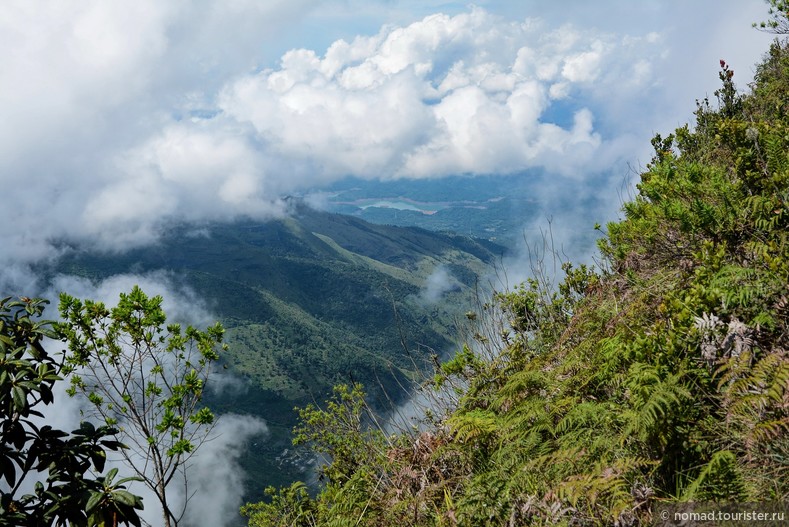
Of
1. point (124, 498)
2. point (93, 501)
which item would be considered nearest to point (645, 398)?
point (124, 498)

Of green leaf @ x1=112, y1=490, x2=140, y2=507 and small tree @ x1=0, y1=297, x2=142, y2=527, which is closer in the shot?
small tree @ x1=0, y1=297, x2=142, y2=527

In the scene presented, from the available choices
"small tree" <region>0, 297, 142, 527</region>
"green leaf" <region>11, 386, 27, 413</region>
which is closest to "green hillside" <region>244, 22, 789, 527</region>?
"small tree" <region>0, 297, 142, 527</region>

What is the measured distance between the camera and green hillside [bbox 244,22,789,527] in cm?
345

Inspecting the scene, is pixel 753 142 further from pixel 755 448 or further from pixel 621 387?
pixel 755 448

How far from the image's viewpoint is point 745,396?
11.6 feet

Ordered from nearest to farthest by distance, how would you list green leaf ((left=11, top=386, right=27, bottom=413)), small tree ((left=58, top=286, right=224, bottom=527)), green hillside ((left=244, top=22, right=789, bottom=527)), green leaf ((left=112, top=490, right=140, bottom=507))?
green hillside ((left=244, top=22, right=789, bottom=527))
green leaf ((left=11, top=386, right=27, bottom=413))
green leaf ((left=112, top=490, right=140, bottom=507))
small tree ((left=58, top=286, right=224, bottom=527))

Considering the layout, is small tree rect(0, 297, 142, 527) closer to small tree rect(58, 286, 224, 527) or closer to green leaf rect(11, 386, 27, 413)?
green leaf rect(11, 386, 27, 413)

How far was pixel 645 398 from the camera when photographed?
12.2 ft

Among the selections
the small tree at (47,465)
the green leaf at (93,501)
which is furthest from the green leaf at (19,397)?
the green leaf at (93,501)

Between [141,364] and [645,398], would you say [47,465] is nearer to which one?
[141,364]

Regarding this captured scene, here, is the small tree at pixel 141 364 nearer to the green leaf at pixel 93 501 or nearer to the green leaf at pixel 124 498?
the green leaf at pixel 124 498

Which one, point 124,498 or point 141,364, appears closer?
point 124,498

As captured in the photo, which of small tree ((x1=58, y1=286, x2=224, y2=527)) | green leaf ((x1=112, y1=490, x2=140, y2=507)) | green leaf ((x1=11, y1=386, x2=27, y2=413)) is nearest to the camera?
green leaf ((x1=11, y1=386, x2=27, y2=413))

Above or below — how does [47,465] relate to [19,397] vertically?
below
